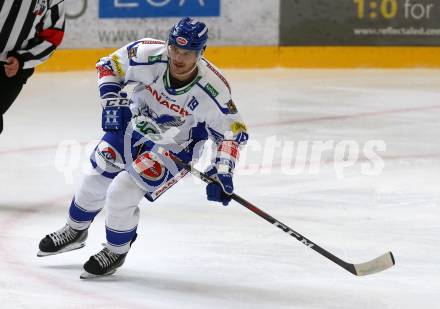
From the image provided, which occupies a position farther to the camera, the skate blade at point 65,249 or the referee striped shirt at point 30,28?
the referee striped shirt at point 30,28

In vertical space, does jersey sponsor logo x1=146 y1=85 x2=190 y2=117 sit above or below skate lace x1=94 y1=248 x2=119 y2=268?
above

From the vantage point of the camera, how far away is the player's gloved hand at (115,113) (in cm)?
392

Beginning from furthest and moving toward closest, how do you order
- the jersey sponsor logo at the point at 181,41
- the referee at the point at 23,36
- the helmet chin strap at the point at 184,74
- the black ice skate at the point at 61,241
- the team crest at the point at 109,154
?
the referee at the point at 23,36
the black ice skate at the point at 61,241
the team crest at the point at 109,154
the helmet chin strap at the point at 184,74
the jersey sponsor logo at the point at 181,41

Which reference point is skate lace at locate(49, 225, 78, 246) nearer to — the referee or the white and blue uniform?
the white and blue uniform

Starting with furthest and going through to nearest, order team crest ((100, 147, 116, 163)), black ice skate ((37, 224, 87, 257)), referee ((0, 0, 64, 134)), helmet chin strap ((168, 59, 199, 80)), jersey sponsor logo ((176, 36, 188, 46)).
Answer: referee ((0, 0, 64, 134)) < black ice skate ((37, 224, 87, 257)) < team crest ((100, 147, 116, 163)) < helmet chin strap ((168, 59, 199, 80)) < jersey sponsor logo ((176, 36, 188, 46))

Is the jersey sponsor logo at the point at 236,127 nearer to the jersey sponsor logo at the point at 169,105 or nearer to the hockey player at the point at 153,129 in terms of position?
the hockey player at the point at 153,129

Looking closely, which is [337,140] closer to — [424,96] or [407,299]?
[424,96]

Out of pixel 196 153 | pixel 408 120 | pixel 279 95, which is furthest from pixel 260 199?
pixel 279 95

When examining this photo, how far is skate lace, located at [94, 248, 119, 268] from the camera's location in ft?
13.1

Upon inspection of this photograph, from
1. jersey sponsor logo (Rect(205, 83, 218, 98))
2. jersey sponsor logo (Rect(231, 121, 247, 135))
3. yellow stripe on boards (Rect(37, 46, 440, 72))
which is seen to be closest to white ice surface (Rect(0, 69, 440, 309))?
jersey sponsor logo (Rect(231, 121, 247, 135))

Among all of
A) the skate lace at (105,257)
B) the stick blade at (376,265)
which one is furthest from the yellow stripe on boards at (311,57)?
the stick blade at (376,265)

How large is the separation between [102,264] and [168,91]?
64cm

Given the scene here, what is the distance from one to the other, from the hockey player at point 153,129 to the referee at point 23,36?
37.3 inches

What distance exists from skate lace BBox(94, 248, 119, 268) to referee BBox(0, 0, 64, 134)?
1207 millimetres
